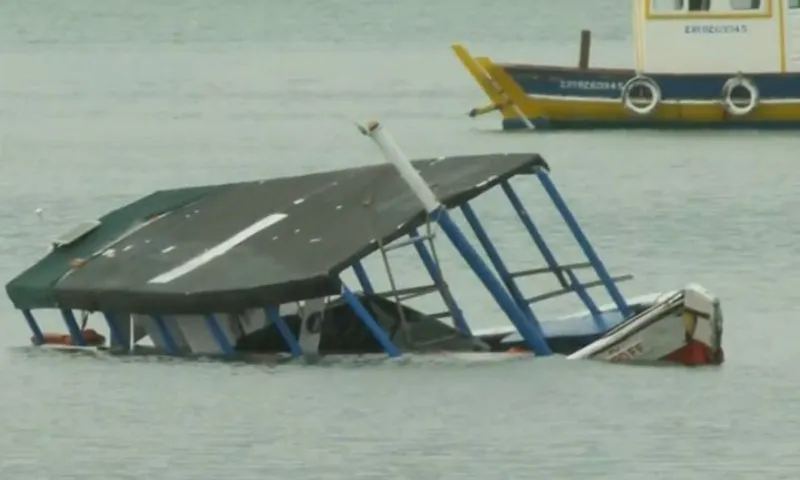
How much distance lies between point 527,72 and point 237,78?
34164 mm

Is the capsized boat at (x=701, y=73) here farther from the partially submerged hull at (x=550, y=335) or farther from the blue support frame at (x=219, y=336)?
the blue support frame at (x=219, y=336)

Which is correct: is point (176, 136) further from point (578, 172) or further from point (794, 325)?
point (794, 325)

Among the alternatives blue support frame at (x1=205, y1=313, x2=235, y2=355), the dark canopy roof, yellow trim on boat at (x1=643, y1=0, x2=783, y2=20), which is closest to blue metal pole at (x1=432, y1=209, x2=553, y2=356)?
the dark canopy roof

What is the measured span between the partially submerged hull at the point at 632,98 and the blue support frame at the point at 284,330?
25.8 meters

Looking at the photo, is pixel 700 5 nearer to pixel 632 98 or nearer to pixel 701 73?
pixel 701 73

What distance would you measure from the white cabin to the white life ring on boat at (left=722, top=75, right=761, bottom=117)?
0.24 m

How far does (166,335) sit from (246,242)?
3.20ft

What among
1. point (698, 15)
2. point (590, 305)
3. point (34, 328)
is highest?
point (34, 328)

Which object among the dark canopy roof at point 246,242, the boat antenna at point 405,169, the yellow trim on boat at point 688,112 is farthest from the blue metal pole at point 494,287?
the yellow trim on boat at point 688,112

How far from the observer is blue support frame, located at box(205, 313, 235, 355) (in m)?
24.5

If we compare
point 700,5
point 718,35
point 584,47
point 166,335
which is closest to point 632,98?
point 718,35

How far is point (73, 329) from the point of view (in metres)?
25.8

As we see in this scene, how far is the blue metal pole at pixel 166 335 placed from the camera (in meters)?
24.7

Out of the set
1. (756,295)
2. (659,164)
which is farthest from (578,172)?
(756,295)
